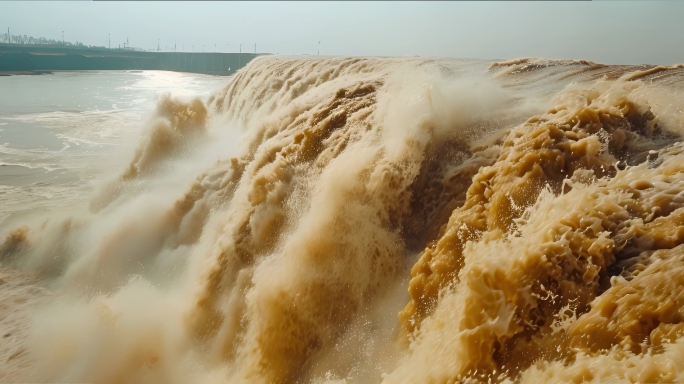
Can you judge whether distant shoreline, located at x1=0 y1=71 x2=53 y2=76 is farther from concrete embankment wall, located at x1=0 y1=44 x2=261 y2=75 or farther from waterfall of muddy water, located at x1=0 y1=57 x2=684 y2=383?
waterfall of muddy water, located at x1=0 y1=57 x2=684 y2=383

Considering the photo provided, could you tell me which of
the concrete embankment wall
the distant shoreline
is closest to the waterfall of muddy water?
the distant shoreline

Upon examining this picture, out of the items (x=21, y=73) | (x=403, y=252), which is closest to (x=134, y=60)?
(x=21, y=73)

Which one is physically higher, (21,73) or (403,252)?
(21,73)

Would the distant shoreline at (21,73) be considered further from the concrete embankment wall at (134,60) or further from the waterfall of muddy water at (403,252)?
the waterfall of muddy water at (403,252)

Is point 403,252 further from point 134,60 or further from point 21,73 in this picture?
point 134,60

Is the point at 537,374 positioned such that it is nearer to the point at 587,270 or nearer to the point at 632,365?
the point at 632,365

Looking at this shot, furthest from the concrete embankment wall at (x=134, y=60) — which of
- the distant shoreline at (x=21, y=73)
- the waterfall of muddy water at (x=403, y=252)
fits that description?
the waterfall of muddy water at (x=403, y=252)
